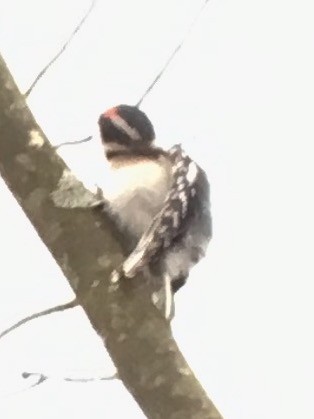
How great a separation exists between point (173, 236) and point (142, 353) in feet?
0.73

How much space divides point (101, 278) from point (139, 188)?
0.73ft

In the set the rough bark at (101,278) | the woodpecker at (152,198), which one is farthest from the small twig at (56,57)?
the woodpecker at (152,198)

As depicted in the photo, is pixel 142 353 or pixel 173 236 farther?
pixel 173 236

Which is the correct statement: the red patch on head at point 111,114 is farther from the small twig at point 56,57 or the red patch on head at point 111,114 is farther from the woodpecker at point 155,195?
the small twig at point 56,57

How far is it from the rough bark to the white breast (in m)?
0.09

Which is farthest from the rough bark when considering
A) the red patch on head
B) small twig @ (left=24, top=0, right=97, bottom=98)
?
the red patch on head

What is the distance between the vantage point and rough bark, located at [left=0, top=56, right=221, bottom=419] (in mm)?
870

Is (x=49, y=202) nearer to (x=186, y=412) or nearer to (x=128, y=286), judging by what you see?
(x=128, y=286)

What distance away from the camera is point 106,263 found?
3.10 ft

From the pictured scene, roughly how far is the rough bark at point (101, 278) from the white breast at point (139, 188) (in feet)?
0.31

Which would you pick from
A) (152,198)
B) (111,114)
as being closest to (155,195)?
(152,198)

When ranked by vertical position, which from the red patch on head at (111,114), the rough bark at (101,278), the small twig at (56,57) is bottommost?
the rough bark at (101,278)

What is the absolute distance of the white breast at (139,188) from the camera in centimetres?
108

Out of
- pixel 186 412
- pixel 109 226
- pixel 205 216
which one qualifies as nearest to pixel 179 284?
pixel 205 216
